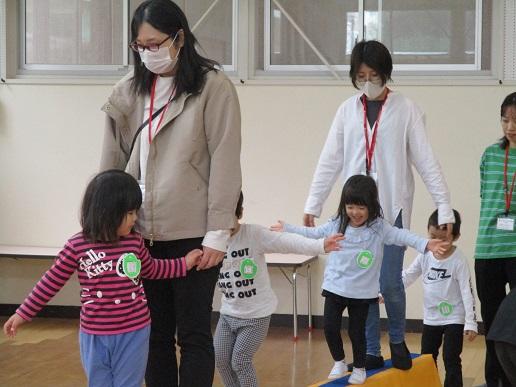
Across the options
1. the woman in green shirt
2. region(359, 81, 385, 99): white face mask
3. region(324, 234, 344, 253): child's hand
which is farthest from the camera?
→ the woman in green shirt

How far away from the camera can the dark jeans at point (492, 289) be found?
4.22 m

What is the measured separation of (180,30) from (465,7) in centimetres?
397

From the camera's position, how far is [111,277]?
115 inches

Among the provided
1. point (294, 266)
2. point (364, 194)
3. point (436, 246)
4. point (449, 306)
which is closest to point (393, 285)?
point (436, 246)

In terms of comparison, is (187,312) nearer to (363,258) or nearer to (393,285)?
(363,258)

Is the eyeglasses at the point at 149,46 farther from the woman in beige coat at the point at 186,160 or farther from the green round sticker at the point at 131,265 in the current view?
the green round sticker at the point at 131,265

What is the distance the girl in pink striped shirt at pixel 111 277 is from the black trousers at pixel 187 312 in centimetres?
6

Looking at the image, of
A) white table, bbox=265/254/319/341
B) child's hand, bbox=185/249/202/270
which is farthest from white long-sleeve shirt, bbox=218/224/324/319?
white table, bbox=265/254/319/341

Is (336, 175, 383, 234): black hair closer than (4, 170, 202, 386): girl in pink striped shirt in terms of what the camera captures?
No

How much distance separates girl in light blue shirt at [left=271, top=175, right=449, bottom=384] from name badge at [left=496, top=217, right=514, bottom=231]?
607 mm

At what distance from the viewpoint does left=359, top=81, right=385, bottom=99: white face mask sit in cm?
389

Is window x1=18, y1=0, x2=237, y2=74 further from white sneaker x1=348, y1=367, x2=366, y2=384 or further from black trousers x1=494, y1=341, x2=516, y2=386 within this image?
black trousers x1=494, y1=341, x2=516, y2=386

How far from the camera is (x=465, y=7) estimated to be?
638 centimetres

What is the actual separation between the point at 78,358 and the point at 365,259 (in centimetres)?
251
